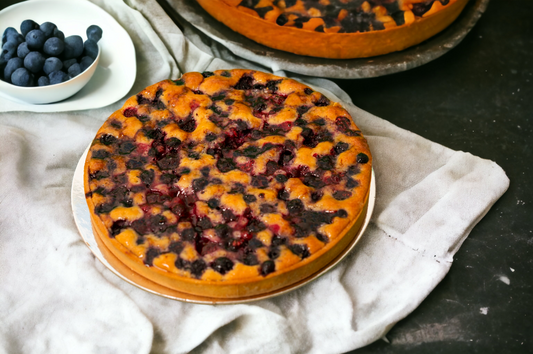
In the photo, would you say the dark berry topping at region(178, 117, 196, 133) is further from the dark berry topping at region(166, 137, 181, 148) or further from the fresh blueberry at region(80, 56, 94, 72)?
the fresh blueberry at region(80, 56, 94, 72)

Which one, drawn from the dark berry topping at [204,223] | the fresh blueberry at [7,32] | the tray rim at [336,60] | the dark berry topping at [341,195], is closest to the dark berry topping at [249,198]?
the dark berry topping at [204,223]

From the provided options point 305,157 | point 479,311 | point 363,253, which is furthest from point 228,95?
point 479,311

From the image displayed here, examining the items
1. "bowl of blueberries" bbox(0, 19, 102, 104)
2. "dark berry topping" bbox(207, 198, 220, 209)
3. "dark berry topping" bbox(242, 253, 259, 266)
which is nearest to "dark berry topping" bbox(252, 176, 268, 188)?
"dark berry topping" bbox(207, 198, 220, 209)

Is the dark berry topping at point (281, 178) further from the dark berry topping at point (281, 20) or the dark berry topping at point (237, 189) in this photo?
the dark berry topping at point (281, 20)

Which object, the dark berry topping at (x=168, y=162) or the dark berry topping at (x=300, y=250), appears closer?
the dark berry topping at (x=300, y=250)

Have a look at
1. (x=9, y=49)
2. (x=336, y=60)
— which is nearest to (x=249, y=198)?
(x=336, y=60)

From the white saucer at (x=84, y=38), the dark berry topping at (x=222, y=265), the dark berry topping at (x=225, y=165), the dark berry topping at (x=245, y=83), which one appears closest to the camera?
the dark berry topping at (x=222, y=265)
